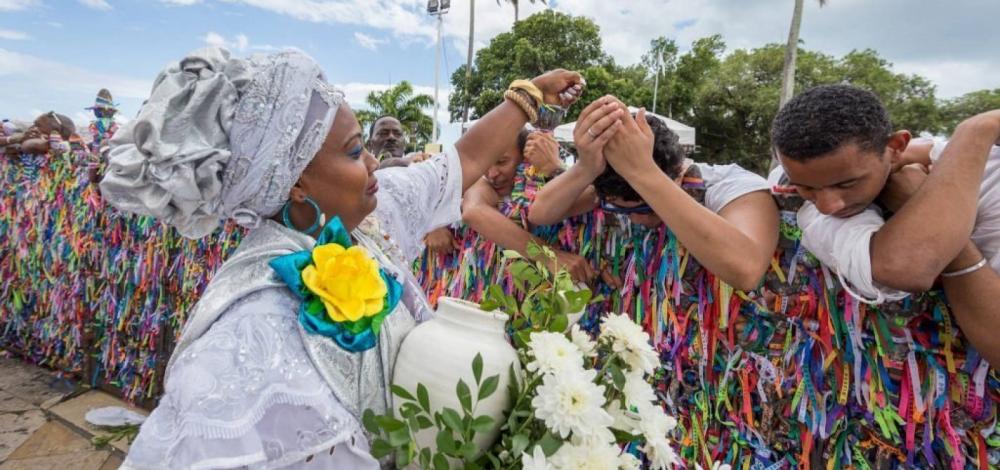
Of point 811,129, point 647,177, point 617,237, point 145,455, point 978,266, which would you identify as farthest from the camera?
point 617,237

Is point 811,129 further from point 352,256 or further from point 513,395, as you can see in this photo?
point 352,256

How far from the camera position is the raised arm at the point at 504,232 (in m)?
2.05

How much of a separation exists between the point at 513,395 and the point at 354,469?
36cm

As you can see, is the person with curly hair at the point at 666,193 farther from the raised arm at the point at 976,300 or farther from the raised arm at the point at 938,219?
the raised arm at the point at 976,300

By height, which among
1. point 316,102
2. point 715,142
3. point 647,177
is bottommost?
point 715,142

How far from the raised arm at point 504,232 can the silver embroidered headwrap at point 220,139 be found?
0.98 m

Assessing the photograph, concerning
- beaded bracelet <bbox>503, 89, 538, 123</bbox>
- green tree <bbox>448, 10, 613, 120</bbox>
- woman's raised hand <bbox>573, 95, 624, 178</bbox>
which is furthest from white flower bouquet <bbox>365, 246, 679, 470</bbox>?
green tree <bbox>448, 10, 613, 120</bbox>

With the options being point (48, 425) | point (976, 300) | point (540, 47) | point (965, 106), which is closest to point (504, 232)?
point (976, 300)

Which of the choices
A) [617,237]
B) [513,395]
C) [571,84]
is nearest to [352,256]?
[513,395]

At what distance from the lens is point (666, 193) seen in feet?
4.97

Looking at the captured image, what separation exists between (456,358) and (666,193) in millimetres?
834

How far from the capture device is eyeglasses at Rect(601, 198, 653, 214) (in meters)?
1.76

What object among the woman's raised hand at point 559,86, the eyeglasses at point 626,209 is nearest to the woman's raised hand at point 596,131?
the eyeglasses at point 626,209

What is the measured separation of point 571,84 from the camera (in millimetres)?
2109
